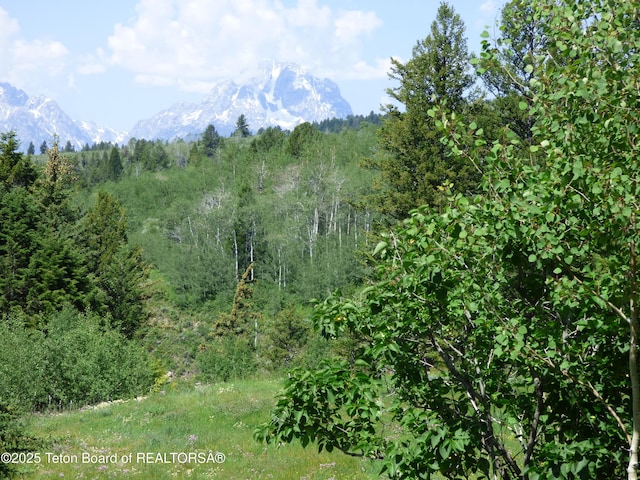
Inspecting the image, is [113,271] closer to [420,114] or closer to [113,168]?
[420,114]

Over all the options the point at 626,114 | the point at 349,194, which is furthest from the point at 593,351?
the point at 349,194

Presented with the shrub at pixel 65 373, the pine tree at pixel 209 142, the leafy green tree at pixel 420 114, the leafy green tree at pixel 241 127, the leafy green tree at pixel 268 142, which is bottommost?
the shrub at pixel 65 373

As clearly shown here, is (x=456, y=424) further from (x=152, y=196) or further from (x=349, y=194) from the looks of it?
(x=152, y=196)

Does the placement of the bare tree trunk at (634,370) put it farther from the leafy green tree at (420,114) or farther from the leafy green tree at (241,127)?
the leafy green tree at (241,127)

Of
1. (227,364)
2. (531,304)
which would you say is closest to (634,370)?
(531,304)

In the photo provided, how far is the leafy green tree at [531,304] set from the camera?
358 cm

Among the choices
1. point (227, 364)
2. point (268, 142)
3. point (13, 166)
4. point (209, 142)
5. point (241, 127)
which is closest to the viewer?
point (227, 364)

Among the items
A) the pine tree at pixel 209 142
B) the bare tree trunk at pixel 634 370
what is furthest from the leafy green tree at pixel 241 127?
the bare tree trunk at pixel 634 370

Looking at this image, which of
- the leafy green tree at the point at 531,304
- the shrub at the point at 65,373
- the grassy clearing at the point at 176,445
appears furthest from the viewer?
the shrub at the point at 65,373

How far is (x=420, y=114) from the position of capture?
2333 centimetres

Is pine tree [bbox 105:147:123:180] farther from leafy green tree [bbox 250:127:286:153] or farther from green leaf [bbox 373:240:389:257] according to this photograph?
green leaf [bbox 373:240:389:257]

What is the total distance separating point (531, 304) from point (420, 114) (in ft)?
65.8

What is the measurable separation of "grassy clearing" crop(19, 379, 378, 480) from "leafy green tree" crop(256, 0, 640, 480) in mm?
5167

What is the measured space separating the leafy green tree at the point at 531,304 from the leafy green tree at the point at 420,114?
18350 millimetres
